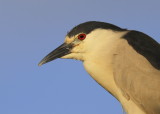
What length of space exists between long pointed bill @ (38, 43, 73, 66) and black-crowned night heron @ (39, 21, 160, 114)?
15 mm

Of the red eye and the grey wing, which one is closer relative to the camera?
the grey wing

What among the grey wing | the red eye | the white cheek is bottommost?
the grey wing

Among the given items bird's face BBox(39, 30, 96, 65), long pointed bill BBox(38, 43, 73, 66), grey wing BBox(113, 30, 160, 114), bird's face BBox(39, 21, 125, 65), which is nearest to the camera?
grey wing BBox(113, 30, 160, 114)

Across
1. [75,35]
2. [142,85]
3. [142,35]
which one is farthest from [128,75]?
[75,35]

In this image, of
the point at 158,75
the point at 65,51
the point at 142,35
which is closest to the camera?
the point at 158,75

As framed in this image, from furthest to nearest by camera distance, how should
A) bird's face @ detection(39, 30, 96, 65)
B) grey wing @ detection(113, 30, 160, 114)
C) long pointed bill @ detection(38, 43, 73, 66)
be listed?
long pointed bill @ detection(38, 43, 73, 66) → bird's face @ detection(39, 30, 96, 65) → grey wing @ detection(113, 30, 160, 114)

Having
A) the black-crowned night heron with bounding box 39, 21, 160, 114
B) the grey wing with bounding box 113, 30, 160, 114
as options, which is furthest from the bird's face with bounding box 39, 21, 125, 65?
the grey wing with bounding box 113, 30, 160, 114

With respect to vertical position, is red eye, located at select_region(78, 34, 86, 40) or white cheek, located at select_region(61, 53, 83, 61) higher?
red eye, located at select_region(78, 34, 86, 40)

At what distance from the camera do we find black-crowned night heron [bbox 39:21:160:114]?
20.6 ft

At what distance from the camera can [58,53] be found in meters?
7.23

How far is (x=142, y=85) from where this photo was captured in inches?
248

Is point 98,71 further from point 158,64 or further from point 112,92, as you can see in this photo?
point 158,64

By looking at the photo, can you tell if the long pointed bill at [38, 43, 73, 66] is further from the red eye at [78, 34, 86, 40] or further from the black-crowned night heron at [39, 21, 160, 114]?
the red eye at [78, 34, 86, 40]

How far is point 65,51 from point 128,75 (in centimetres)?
126
